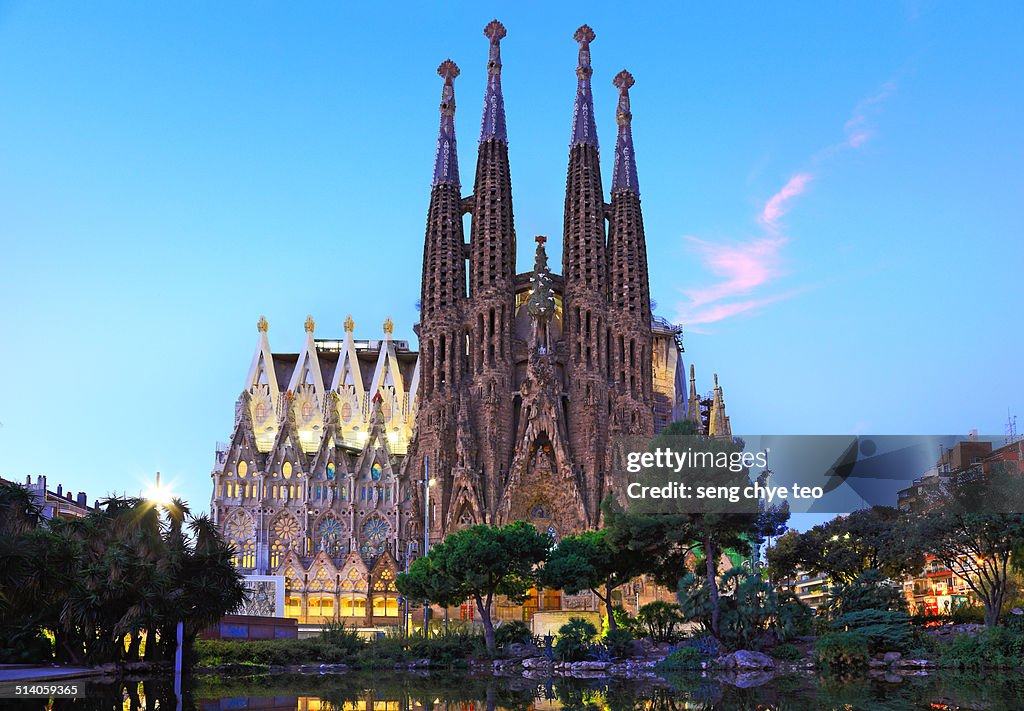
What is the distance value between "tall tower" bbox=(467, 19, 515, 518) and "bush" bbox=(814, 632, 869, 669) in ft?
122

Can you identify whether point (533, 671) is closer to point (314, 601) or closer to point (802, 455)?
point (802, 455)

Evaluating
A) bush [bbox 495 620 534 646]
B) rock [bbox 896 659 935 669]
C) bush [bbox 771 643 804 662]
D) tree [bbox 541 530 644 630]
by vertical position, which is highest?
tree [bbox 541 530 644 630]

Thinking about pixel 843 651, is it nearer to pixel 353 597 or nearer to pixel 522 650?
pixel 522 650

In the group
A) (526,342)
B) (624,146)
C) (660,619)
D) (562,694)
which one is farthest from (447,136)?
(562,694)

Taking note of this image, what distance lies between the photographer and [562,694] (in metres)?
28.2

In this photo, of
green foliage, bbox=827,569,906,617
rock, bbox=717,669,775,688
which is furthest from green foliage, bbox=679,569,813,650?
rock, bbox=717,669,775,688

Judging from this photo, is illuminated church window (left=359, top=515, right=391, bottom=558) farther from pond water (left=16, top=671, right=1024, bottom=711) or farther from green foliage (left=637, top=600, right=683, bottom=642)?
pond water (left=16, top=671, right=1024, bottom=711)

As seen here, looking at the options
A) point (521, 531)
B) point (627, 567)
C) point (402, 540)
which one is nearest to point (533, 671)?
point (521, 531)

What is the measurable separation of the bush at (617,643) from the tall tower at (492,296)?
29481mm

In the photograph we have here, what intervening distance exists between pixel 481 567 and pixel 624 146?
4621 centimetres

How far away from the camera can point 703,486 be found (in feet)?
140

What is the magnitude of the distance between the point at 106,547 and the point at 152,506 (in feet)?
8.41

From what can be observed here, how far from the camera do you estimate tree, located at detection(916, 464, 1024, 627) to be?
139 ft

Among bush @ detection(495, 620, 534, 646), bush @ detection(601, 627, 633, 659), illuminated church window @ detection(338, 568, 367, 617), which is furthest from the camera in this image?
illuminated church window @ detection(338, 568, 367, 617)
